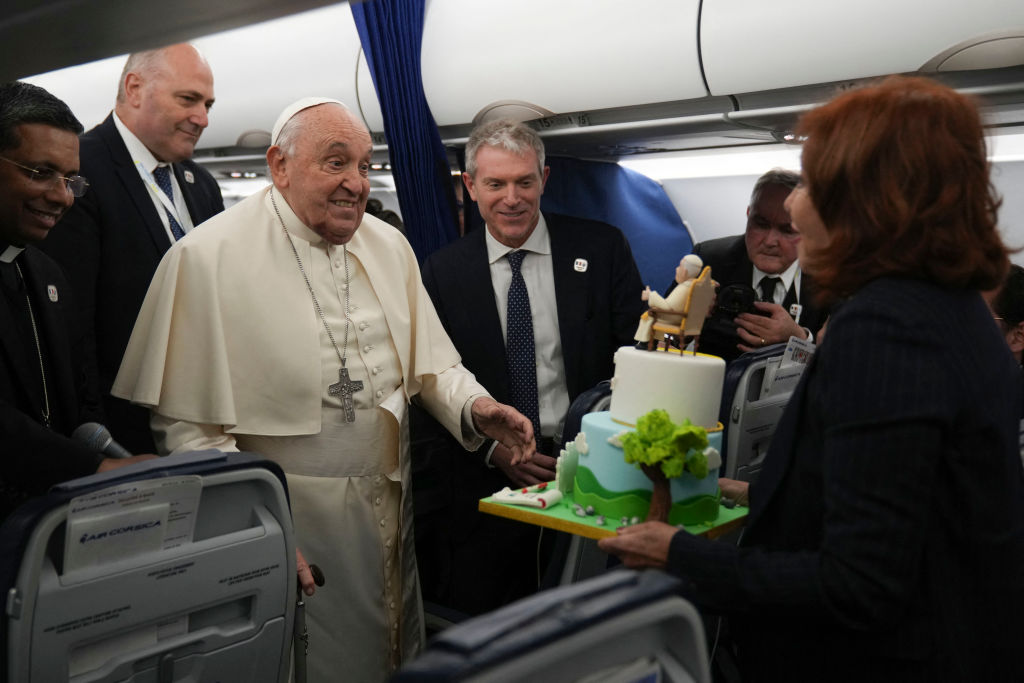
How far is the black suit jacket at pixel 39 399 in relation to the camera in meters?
2.31

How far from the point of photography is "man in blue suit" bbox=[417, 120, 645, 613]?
383cm

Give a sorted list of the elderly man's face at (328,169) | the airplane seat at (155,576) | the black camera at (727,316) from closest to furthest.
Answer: the airplane seat at (155,576)
the elderly man's face at (328,169)
the black camera at (727,316)

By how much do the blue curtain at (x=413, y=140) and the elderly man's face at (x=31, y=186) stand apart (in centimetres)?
203

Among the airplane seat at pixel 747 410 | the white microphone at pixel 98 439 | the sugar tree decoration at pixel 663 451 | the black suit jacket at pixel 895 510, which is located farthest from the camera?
the airplane seat at pixel 747 410

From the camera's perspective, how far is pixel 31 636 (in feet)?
5.63

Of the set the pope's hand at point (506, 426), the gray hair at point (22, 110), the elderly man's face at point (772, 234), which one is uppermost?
the gray hair at point (22, 110)

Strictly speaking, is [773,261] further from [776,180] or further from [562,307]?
[562,307]

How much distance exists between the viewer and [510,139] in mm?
3830

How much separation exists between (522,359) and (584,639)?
2774 mm

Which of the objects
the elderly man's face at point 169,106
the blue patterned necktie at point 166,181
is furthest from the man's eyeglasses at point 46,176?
the elderly man's face at point 169,106

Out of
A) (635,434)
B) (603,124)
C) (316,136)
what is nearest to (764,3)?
(603,124)

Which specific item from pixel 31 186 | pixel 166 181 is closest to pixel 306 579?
pixel 31 186

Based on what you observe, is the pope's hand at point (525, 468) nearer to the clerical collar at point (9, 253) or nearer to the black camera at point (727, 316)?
the black camera at point (727, 316)

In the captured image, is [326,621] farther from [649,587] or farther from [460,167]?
[460,167]
